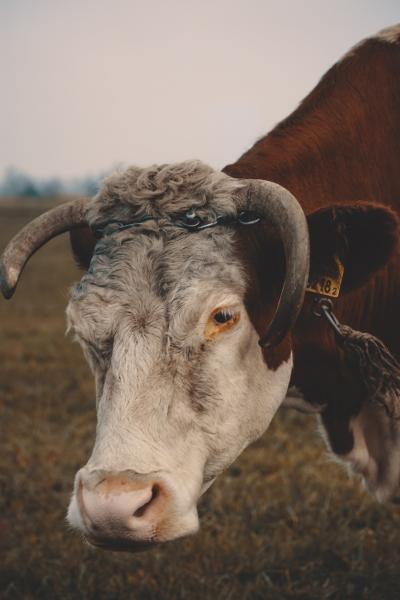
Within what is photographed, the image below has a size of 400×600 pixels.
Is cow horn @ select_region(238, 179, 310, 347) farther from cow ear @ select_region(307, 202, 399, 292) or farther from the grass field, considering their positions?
the grass field

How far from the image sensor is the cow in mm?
2195

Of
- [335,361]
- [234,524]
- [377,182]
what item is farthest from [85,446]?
[377,182]

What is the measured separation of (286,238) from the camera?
7.75 feet

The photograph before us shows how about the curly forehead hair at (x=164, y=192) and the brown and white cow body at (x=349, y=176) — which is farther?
the brown and white cow body at (x=349, y=176)

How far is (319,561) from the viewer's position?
13.1 ft

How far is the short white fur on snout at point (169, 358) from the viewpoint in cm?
218

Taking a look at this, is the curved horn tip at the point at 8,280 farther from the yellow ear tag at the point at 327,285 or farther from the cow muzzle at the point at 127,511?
the yellow ear tag at the point at 327,285

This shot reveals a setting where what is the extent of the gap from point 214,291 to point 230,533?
8.15 ft

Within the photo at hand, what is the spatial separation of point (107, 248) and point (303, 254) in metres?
0.78

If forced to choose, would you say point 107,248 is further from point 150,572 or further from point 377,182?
point 150,572

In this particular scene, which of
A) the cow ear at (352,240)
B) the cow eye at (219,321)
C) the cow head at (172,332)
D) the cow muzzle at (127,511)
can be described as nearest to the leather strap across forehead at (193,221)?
the cow head at (172,332)

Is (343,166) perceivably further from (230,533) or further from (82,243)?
(230,533)

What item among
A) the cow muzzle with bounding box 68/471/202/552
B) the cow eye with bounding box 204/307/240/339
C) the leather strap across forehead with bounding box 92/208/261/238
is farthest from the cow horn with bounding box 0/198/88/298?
the cow muzzle with bounding box 68/471/202/552

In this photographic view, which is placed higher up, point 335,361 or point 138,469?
point 138,469
